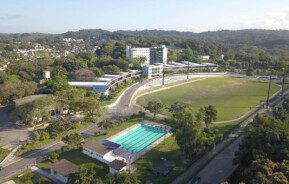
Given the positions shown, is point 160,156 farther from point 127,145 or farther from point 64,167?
point 64,167

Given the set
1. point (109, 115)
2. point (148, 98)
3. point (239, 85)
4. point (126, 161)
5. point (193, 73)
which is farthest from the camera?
point (193, 73)

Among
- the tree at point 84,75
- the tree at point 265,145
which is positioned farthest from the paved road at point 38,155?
the tree at point 265,145

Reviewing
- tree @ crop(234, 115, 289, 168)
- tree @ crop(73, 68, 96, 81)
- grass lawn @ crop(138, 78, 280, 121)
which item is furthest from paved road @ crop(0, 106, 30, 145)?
tree @ crop(234, 115, 289, 168)

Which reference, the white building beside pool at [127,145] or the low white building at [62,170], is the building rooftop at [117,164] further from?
the low white building at [62,170]

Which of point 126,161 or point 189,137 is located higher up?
point 189,137

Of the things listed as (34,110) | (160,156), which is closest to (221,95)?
(160,156)

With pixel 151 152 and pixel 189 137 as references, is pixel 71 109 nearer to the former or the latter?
pixel 151 152

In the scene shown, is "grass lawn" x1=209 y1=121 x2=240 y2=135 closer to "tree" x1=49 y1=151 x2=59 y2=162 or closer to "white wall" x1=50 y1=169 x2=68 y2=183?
"tree" x1=49 y1=151 x2=59 y2=162

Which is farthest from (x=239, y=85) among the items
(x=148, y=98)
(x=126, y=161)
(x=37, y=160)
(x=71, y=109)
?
(x=37, y=160)

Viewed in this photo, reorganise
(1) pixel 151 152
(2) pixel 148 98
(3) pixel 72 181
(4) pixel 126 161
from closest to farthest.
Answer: (3) pixel 72 181 → (4) pixel 126 161 → (1) pixel 151 152 → (2) pixel 148 98
